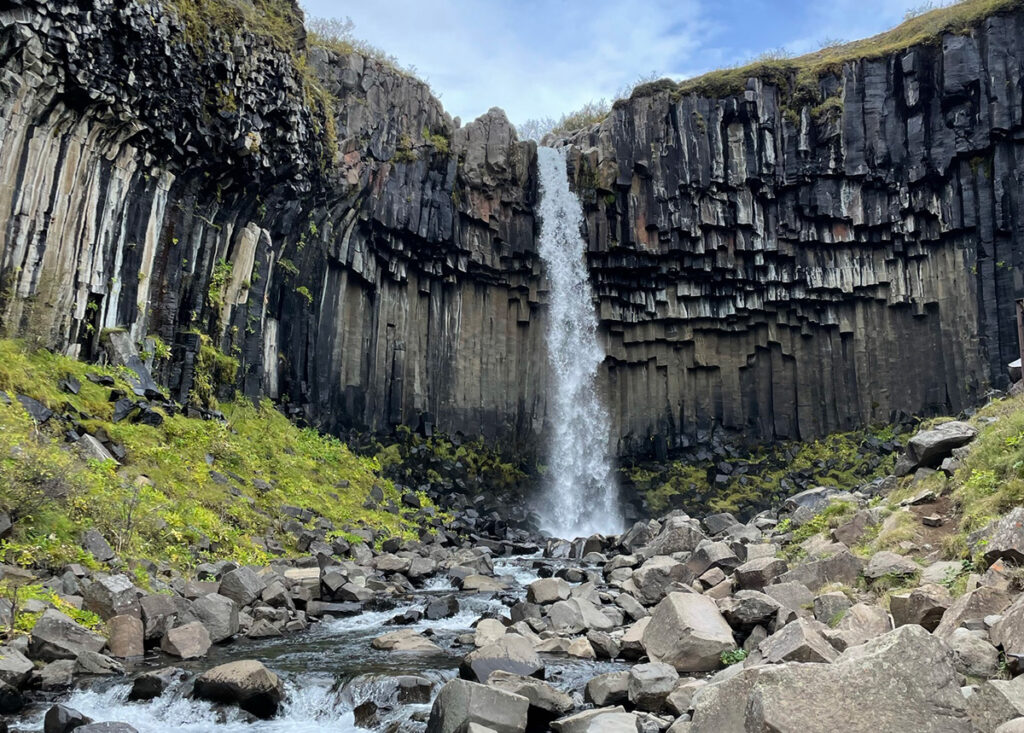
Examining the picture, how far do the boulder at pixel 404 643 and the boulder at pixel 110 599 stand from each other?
9.83ft

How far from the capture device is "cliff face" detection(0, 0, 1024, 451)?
70.8 feet

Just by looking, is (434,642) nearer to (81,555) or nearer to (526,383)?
(81,555)

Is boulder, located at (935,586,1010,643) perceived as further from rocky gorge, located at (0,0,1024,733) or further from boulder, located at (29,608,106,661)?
boulder, located at (29,608,106,661)

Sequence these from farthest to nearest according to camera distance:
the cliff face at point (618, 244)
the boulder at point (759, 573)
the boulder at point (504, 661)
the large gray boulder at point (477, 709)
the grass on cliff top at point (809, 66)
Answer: the grass on cliff top at point (809, 66) < the cliff face at point (618, 244) < the boulder at point (759, 573) < the boulder at point (504, 661) < the large gray boulder at point (477, 709)

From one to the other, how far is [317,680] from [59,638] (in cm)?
280

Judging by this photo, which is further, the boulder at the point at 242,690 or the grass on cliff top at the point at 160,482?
the grass on cliff top at the point at 160,482

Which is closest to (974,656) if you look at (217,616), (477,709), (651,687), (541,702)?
(651,687)

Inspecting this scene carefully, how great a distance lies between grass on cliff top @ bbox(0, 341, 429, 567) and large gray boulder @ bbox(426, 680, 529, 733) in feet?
21.6

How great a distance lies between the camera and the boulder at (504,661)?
26.6 ft

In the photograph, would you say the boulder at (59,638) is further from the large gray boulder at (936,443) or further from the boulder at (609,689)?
the large gray boulder at (936,443)

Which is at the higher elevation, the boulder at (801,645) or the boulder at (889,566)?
the boulder at (889,566)

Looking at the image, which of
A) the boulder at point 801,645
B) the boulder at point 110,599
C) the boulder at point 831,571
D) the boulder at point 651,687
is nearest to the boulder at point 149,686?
the boulder at point 110,599

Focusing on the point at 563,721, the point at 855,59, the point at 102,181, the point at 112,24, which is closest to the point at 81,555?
the point at 563,721

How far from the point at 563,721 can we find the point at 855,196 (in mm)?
29113
